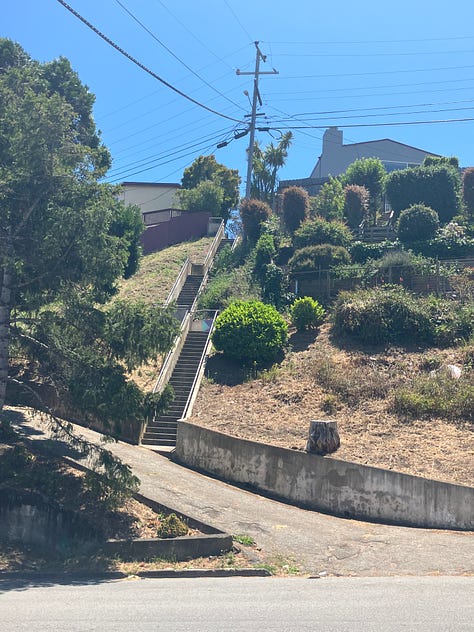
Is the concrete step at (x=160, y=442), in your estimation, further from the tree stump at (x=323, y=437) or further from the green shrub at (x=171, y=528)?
the green shrub at (x=171, y=528)

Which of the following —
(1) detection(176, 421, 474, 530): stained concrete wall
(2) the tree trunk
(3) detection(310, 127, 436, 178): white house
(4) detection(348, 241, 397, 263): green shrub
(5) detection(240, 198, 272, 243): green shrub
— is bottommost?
(1) detection(176, 421, 474, 530): stained concrete wall

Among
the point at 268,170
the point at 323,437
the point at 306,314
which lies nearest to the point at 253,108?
the point at 268,170

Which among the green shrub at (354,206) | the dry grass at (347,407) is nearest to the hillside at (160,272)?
the green shrub at (354,206)

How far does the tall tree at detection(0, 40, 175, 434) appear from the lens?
10.5 m

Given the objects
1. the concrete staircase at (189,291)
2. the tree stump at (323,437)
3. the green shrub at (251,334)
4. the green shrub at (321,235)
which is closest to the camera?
the tree stump at (323,437)

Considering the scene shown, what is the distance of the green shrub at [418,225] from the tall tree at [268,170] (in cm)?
1751

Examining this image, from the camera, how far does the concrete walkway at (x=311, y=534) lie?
9414 mm

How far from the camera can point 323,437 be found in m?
13.4

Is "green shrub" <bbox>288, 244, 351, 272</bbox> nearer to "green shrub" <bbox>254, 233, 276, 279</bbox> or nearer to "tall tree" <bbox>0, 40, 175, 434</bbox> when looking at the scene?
"green shrub" <bbox>254, 233, 276, 279</bbox>

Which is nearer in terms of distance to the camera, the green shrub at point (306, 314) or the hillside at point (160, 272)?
the green shrub at point (306, 314)

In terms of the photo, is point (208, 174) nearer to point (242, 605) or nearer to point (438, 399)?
point (438, 399)

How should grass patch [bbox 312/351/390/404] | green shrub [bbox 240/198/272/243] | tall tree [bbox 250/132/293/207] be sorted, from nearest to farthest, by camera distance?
grass patch [bbox 312/351/390/404] < green shrub [bbox 240/198/272/243] < tall tree [bbox 250/132/293/207]

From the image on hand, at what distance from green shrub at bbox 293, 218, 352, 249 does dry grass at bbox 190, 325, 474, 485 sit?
661cm

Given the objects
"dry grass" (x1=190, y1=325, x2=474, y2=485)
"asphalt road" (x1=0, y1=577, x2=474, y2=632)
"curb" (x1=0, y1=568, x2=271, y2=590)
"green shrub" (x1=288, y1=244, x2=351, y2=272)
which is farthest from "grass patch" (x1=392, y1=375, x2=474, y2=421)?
"green shrub" (x1=288, y1=244, x2=351, y2=272)
